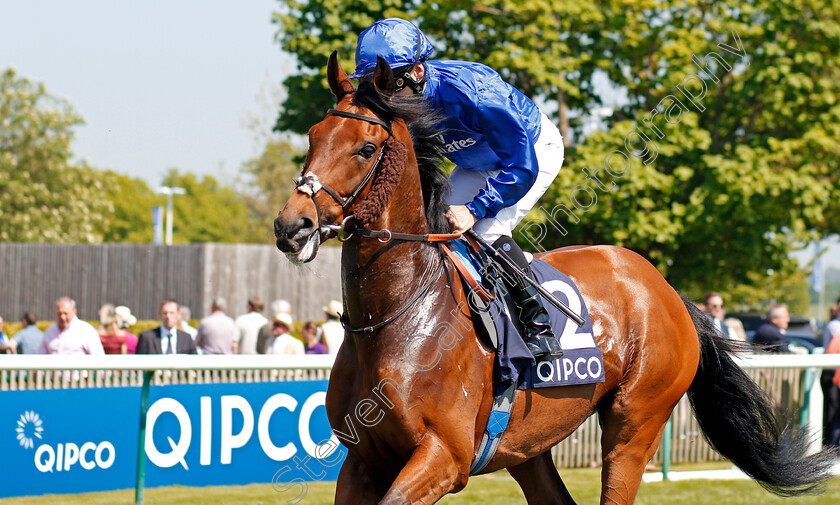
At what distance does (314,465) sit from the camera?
6.26m

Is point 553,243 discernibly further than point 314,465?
Yes

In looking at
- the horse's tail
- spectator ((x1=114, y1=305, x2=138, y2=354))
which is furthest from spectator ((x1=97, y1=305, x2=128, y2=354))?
the horse's tail

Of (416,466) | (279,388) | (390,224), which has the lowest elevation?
(279,388)

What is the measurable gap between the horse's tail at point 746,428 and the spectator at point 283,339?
4455 mm

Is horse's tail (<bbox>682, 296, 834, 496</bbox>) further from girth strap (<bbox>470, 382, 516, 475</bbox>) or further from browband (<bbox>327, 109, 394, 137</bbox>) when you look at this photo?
browband (<bbox>327, 109, 394, 137</bbox>)

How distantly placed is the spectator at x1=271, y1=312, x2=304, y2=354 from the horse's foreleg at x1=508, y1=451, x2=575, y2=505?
14.5 feet

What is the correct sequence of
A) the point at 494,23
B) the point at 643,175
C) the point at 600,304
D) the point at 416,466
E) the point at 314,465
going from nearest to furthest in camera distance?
the point at 416,466 < the point at 600,304 < the point at 314,465 < the point at 643,175 < the point at 494,23

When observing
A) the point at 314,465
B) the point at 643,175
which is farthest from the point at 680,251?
the point at 314,465

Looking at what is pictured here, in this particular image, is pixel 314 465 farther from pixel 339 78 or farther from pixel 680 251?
pixel 680 251

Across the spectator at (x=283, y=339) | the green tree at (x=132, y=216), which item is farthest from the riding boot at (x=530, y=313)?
the green tree at (x=132, y=216)

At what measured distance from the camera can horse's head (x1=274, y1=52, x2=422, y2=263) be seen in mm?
2486

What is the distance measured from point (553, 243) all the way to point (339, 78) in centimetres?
1197

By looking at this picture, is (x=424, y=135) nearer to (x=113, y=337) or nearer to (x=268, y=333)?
(x=113, y=337)

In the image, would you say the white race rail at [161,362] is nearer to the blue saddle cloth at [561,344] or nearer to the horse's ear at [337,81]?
the blue saddle cloth at [561,344]
